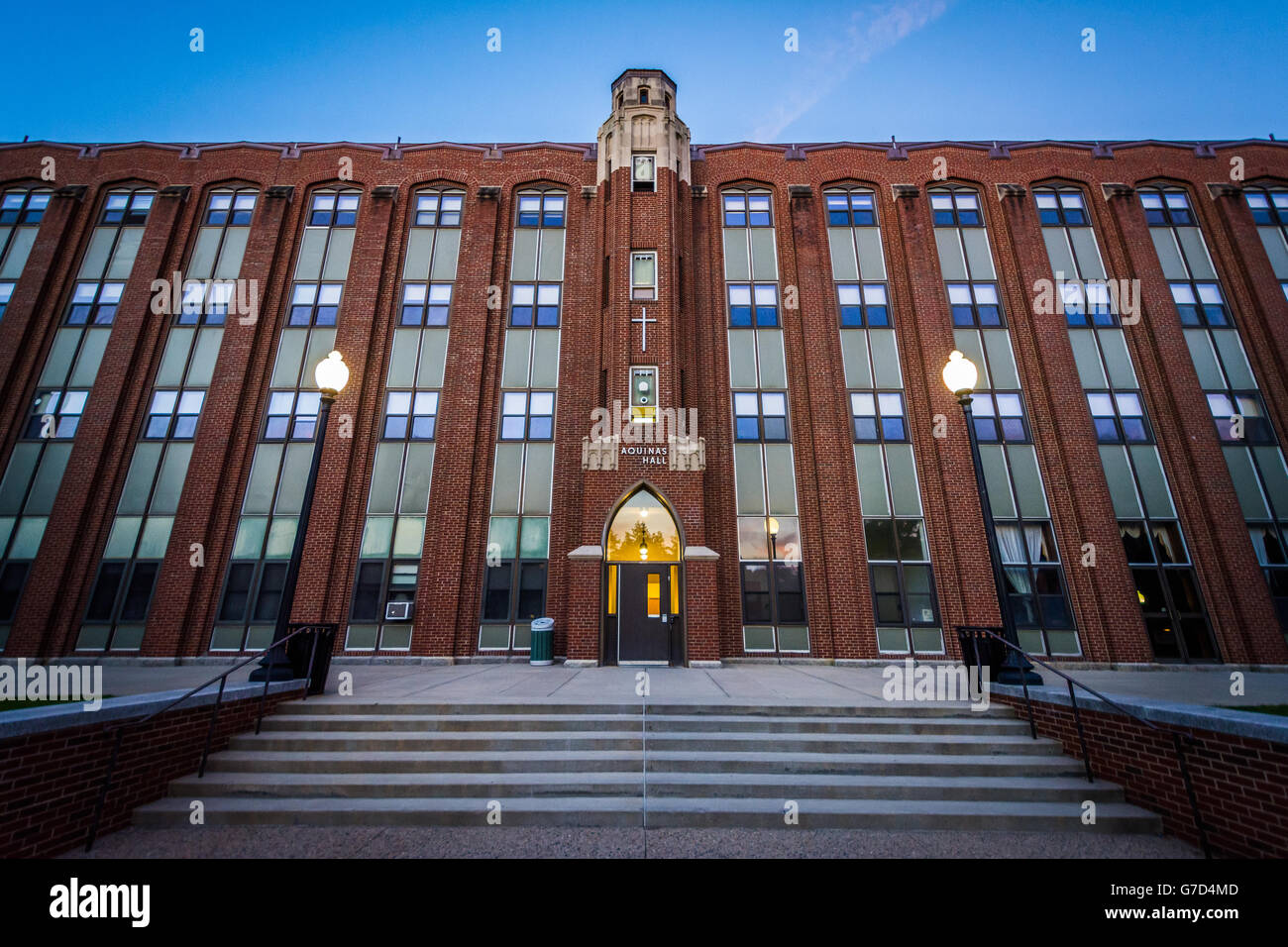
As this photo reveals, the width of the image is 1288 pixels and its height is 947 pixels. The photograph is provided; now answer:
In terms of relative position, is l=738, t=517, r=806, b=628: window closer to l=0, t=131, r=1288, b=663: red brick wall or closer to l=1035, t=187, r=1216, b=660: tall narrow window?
l=0, t=131, r=1288, b=663: red brick wall

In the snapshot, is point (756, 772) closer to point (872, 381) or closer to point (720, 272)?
point (872, 381)

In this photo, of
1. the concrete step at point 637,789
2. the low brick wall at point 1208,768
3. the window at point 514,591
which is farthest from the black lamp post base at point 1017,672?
the window at point 514,591

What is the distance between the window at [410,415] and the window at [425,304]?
8.97 feet

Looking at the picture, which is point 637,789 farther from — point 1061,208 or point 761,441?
point 1061,208

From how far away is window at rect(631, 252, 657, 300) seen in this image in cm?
1616

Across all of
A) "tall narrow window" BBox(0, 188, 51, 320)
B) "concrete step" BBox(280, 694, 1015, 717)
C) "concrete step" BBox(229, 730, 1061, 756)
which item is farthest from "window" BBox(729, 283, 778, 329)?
"tall narrow window" BBox(0, 188, 51, 320)

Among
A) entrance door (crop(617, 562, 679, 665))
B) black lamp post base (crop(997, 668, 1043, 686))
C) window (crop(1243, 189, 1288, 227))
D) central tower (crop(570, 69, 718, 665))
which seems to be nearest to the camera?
black lamp post base (crop(997, 668, 1043, 686))

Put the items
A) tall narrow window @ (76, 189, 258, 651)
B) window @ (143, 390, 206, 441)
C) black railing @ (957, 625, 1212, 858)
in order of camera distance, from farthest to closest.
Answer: window @ (143, 390, 206, 441), tall narrow window @ (76, 189, 258, 651), black railing @ (957, 625, 1212, 858)

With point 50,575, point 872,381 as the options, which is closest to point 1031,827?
point 872,381

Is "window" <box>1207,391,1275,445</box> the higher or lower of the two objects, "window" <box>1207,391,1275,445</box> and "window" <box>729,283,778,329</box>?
the lower

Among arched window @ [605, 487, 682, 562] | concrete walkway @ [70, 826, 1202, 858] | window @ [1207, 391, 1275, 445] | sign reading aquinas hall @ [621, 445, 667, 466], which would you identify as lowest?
concrete walkway @ [70, 826, 1202, 858]

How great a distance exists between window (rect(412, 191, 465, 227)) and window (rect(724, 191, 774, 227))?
1012cm

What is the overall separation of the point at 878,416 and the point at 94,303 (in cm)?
2720
